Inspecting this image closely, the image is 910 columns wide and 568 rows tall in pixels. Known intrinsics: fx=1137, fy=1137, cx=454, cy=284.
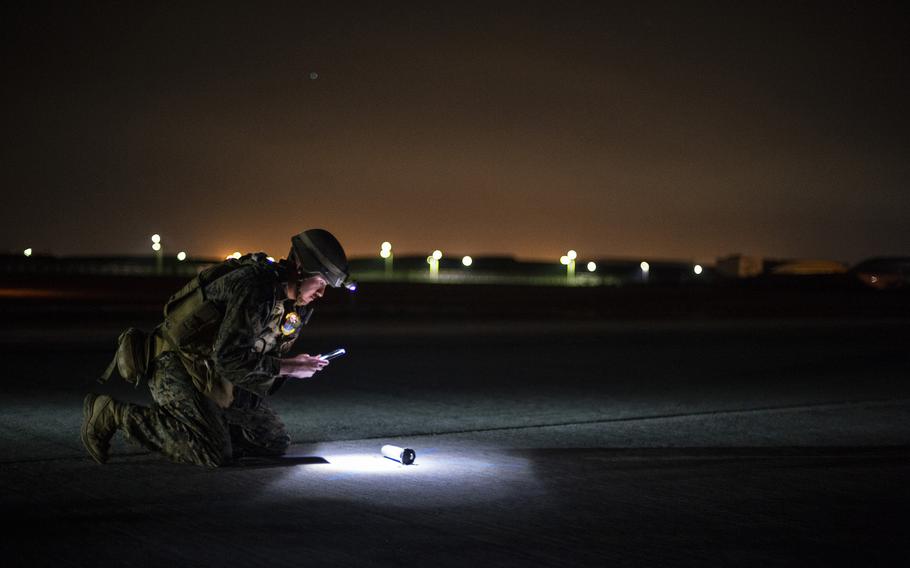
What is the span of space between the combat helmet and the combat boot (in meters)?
1.51

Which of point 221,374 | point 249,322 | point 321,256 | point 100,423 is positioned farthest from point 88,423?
point 321,256

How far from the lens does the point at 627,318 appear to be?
31.0 meters

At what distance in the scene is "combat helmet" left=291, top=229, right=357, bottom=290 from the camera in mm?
7371

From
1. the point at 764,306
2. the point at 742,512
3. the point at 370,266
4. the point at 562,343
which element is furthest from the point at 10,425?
the point at 370,266

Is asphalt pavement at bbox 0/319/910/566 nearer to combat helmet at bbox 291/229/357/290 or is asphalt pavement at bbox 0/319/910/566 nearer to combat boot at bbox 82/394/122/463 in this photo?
combat boot at bbox 82/394/122/463

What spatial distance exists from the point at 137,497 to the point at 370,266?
84537 mm

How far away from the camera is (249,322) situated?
720 cm

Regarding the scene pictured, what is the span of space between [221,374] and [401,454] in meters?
1.33

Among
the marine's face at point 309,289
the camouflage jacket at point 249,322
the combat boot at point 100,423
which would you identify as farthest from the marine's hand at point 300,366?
the combat boot at point 100,423

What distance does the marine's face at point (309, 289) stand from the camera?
746 centimetres

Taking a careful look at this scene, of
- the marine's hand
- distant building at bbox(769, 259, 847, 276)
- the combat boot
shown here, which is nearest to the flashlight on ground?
the marine's hand

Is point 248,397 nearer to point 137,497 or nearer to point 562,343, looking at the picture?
point 137,497

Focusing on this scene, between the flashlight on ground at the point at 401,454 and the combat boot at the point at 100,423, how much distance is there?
1798mm

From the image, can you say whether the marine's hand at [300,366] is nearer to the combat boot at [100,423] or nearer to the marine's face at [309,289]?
the marine's face at [309,289]
